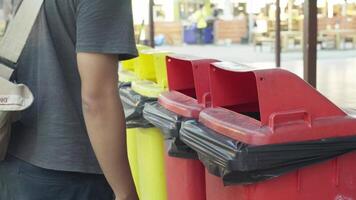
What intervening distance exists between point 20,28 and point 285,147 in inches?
36.5

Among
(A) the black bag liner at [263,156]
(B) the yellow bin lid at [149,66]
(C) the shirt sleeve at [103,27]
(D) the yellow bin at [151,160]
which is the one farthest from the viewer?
(B) the yellow bin lid at [149,66]

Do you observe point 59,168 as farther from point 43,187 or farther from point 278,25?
point 278,25

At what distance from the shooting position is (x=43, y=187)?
1521mm

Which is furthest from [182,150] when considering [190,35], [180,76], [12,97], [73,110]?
[190,35]

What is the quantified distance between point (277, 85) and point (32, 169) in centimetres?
88

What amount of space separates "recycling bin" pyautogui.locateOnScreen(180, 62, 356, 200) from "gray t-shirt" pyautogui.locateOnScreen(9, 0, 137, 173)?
0.54m

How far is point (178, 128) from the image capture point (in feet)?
8.16

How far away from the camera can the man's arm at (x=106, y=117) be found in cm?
138

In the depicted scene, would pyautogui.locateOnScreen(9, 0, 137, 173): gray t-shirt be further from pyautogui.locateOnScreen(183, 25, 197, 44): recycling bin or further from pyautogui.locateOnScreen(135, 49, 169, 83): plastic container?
pyautogui.locateOnScreen(183, 25, 197, 44): recycling bin

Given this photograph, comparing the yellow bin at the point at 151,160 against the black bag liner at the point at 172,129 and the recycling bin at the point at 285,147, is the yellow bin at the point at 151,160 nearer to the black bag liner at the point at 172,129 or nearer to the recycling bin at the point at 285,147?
the black bag liner at the point at 172,129

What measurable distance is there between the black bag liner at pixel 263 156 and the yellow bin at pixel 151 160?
3.46ft

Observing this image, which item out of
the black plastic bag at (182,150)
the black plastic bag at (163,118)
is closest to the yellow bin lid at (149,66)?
the black plastic bag at (163,118)

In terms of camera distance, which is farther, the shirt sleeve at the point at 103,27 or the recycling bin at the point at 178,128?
the recycling bin at the point at 178,128

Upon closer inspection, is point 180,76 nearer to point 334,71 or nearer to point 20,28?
point 20,28
